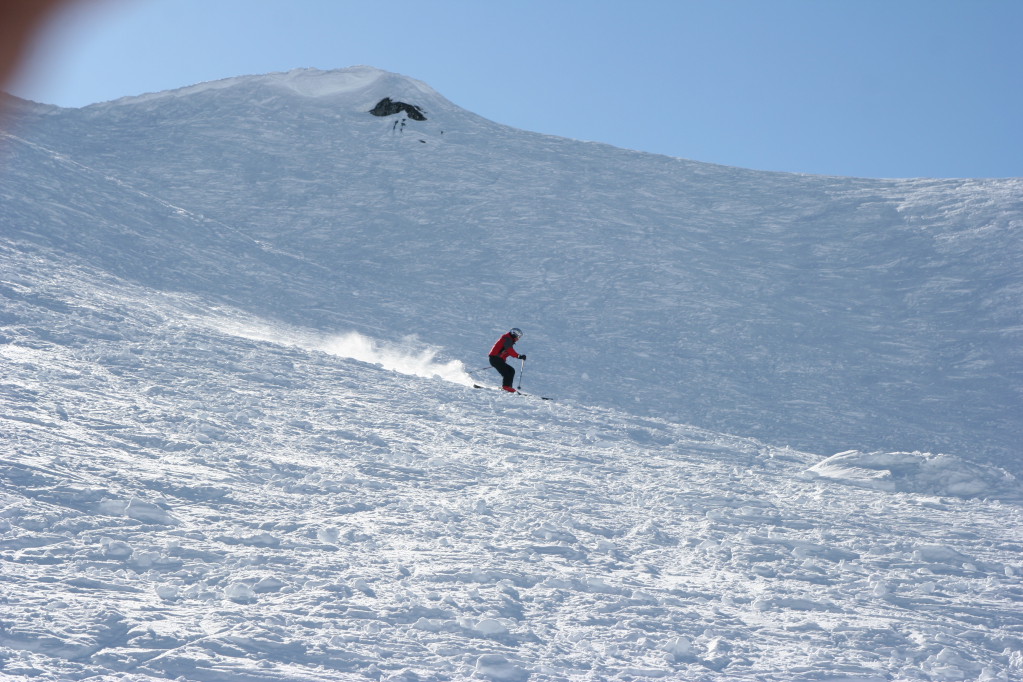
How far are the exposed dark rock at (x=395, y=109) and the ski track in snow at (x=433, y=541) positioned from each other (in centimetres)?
2176

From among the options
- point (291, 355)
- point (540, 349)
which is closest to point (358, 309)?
point (540, 349)

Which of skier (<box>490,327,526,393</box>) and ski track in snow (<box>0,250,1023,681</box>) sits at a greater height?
skier (<box>490,327,526,393</box>)

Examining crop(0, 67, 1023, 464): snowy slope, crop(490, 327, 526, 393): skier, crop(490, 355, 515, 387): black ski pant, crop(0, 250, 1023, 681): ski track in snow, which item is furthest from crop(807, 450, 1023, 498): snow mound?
crop(490, 327, 526, 393): skier

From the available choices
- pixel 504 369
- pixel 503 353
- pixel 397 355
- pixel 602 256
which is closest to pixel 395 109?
pixel 602 256

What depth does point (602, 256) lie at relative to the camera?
76.0ft

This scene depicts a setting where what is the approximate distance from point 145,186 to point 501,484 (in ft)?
62.7

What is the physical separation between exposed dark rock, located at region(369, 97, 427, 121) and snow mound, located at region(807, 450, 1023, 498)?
2379cm

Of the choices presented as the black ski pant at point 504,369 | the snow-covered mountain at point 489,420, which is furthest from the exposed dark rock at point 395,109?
the black ski pant at point 504,369

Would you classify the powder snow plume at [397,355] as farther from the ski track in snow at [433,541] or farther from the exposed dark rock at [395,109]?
the exposed dark rock at [395,109]

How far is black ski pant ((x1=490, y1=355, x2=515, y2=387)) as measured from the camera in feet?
48.6

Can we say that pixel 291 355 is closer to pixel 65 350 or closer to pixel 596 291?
pixel 65 350

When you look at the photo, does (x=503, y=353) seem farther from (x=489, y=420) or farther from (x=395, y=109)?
(x=395, y=109)

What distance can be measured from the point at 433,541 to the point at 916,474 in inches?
282

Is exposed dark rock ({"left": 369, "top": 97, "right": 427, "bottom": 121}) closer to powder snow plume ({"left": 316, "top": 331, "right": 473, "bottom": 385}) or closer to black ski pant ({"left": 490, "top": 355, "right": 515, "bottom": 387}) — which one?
powder snow plume ({"left": 316, "top": 331, "right": 473, "bottom": 385})
